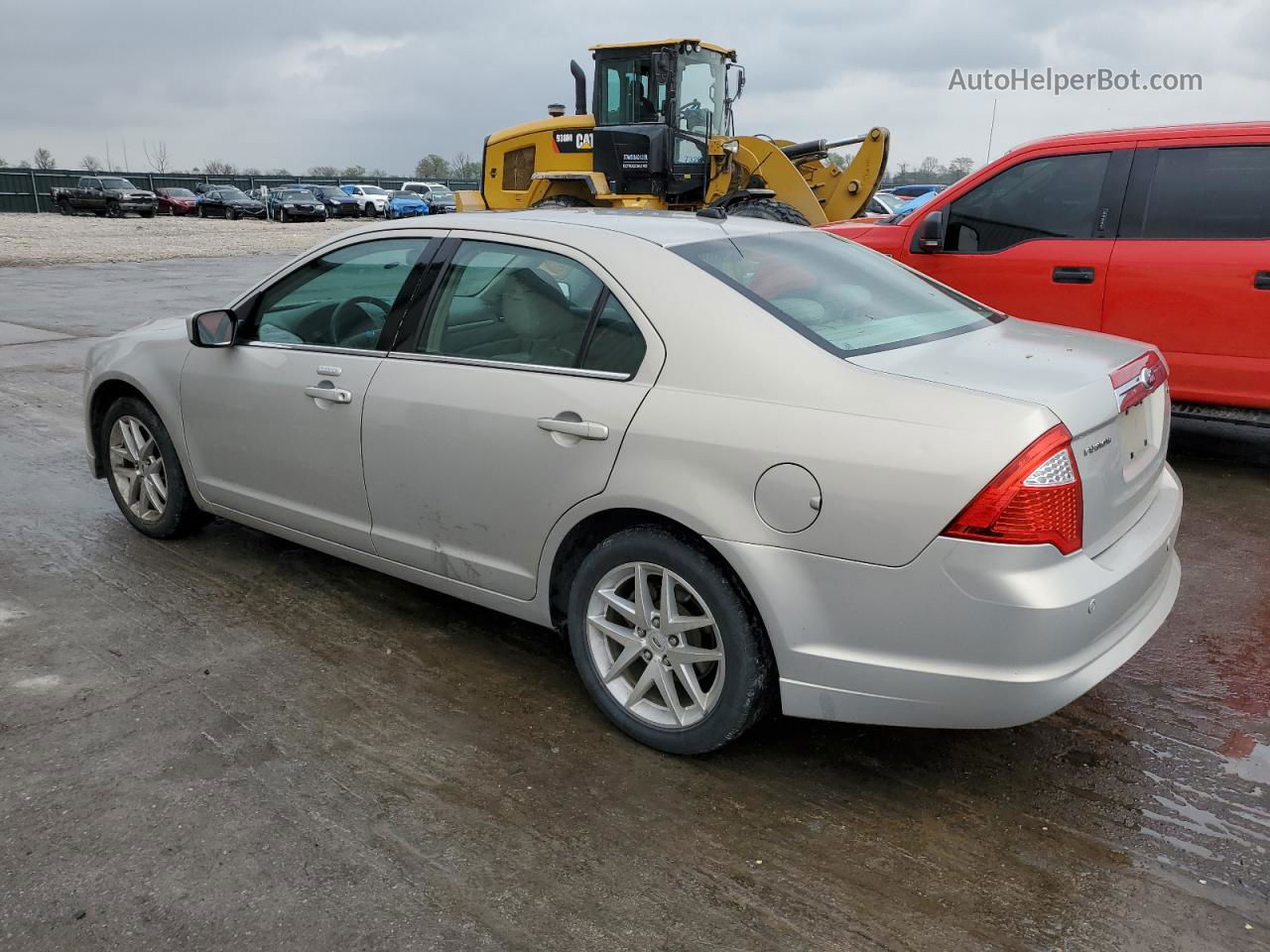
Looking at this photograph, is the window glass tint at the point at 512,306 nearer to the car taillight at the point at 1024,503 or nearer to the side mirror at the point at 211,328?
the side mirror at the point at 211,328

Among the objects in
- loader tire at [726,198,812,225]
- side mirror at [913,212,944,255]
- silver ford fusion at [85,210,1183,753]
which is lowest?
silver ford fusion at [85,210,1183,753]

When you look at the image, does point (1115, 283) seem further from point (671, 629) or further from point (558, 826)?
point (558, 826)

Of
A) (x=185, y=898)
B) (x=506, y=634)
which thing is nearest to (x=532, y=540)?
(x=506, y=634)

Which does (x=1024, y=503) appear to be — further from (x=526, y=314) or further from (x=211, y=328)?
(x=211, y=328)

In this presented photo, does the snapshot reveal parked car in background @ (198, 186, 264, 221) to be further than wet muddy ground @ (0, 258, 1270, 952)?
Yes

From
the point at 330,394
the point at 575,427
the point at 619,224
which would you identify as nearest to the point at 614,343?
the point at 575,427

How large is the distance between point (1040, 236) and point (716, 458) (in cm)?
439

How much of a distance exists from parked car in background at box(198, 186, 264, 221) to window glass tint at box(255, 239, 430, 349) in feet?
150

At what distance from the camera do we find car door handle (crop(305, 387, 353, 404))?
3.90m

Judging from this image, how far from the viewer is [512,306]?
3596mm

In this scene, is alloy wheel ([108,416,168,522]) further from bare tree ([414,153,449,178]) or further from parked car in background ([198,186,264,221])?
bare tree ([414,153,449,178])

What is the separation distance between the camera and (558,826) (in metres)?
2.88

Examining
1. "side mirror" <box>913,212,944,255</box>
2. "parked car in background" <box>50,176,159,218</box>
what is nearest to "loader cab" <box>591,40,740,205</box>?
"side mirror" <box>913,212,944,255</box>

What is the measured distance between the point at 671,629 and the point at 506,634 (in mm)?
1212
